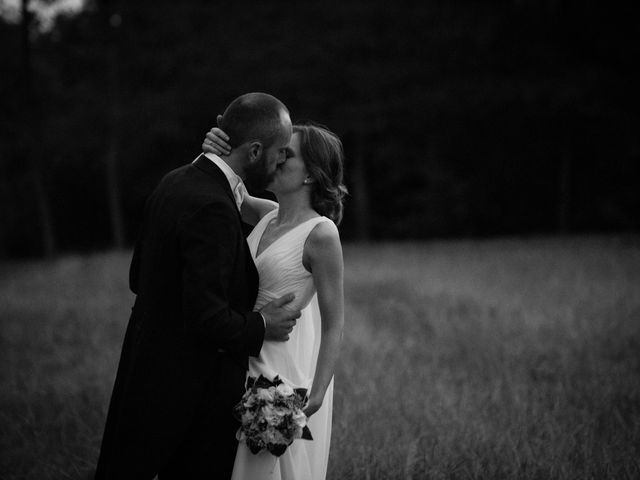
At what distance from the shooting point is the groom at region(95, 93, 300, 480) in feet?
8.53

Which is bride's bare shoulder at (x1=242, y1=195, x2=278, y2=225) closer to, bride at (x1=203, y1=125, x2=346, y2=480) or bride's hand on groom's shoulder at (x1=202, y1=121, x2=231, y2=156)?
bride at (x1=203, y1=125, x2=346, y2=480)

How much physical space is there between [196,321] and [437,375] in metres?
4.37

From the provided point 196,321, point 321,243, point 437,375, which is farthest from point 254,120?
point 437,375

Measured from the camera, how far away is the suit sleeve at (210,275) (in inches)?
101

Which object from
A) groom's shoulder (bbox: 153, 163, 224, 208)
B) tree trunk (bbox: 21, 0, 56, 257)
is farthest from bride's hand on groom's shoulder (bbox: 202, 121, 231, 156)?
tree trunk (bbox: 21, 0, 56, 257)

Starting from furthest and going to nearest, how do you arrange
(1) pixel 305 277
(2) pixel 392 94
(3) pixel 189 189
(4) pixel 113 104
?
(2) pixel 392 94 → (4) pixel 113 104 → (1) pixel 305 277 → (3) pixel 189 189

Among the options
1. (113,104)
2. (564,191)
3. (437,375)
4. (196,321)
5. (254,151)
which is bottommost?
(564,191)

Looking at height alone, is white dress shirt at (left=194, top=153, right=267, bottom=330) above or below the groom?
above

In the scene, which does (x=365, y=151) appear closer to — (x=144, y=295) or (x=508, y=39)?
(x=508, y=39)

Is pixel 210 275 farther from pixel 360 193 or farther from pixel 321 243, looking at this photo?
pixel 360 193

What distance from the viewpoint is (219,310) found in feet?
8.41

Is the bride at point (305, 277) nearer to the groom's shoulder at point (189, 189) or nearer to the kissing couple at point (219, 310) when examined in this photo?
the kissing couple at point (219, 310)

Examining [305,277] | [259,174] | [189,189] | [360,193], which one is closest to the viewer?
[189,189]

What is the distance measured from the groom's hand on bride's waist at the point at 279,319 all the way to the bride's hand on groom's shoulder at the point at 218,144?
28.5 inches
